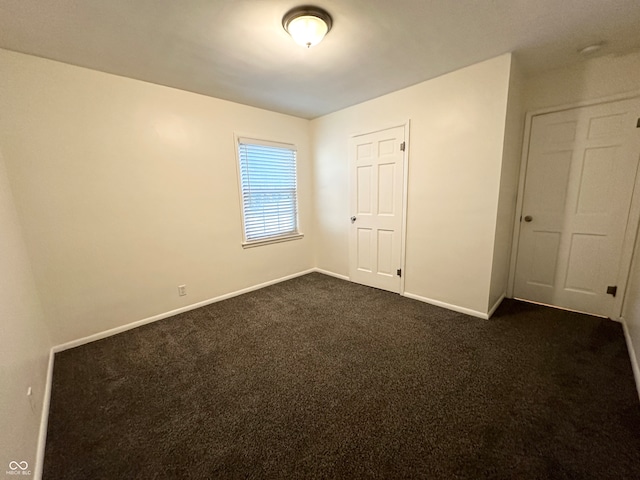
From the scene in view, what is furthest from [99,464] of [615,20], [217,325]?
[615,20]

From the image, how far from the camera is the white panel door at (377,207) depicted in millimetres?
3104

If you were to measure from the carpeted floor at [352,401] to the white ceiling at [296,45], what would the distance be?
2435 millimetres

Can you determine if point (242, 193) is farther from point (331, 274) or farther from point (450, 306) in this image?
point (450, 306)

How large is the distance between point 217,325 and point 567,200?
12.7 feet

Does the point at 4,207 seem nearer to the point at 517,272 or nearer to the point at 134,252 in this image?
the point at 134,252

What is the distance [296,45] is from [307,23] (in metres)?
0.37

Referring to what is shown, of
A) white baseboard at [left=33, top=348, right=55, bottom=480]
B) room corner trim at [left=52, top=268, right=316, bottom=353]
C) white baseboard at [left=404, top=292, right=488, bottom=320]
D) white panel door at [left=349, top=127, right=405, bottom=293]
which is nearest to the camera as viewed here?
white baseboard at [left=33, top=348, right=55, bottom=480]

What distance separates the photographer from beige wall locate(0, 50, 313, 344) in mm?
2051

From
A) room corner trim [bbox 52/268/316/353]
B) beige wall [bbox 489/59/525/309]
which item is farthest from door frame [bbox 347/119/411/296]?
room corner trim [bbox 52/268/316/353]

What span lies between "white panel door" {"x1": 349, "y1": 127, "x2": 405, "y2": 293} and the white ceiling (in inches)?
30.6

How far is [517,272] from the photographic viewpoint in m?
2.99

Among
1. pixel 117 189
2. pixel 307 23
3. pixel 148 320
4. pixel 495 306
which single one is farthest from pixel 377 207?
pixel 148 320

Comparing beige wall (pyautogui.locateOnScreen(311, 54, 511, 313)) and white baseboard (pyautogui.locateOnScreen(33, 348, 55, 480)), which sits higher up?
beige wall (pyautogui.locateOnScreen(311, 54, 511, 313))

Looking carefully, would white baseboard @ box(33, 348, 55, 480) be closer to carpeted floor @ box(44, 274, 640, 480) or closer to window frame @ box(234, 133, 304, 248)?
carpeted floor @ box(44, 274, 640, 480)
